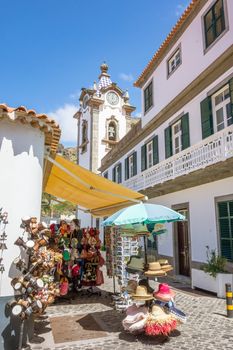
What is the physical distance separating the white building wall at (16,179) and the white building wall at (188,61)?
26.8 ft

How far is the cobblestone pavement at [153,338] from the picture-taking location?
4824 millimetres

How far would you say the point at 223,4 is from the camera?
9961mm

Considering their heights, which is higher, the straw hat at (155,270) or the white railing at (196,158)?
the white railing at (196,158)

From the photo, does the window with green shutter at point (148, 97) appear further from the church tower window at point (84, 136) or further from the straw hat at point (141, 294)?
the church tower window at point (84, 136)

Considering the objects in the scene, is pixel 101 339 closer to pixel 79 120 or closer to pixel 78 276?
pixel 78 276

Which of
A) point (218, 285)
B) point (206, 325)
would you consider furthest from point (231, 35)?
point (206, 325)

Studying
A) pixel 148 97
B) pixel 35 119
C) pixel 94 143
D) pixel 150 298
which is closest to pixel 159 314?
pixel 150 298

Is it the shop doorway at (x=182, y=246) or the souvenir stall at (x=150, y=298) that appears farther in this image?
the shop doorway at (x=182, y=246)

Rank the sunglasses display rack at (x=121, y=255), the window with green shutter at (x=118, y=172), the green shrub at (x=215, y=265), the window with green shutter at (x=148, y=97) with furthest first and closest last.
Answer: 1. the window with green shutter at (x=118, y=172)
2. the window with green shutter at (x=148, y=97)
3. the green shrub at (x=215, y=265)
4. the sunglasses display rack at (x=121, y=255)

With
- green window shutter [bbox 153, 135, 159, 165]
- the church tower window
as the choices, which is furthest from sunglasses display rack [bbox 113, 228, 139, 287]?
the church tower window

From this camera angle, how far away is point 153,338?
17.1 ft

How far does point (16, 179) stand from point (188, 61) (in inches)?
398

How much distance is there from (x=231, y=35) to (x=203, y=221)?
6.73 meters

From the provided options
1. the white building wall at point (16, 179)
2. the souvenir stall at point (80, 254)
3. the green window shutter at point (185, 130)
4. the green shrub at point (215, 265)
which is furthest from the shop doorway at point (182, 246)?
the white building wall at point (16, 179)
